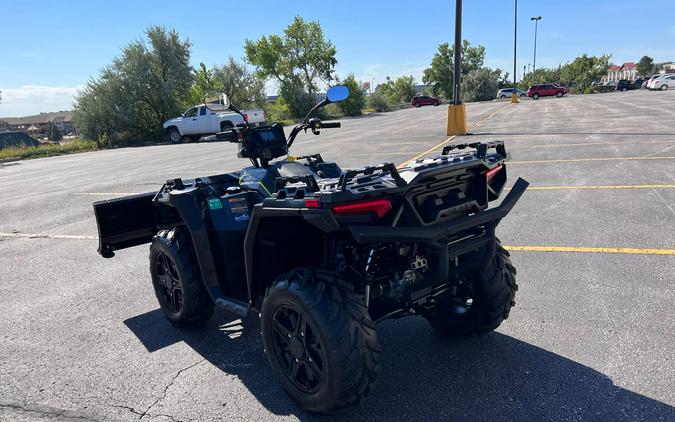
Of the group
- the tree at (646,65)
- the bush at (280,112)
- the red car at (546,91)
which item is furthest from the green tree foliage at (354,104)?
the tree at (646,65)

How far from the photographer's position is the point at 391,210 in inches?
87.9

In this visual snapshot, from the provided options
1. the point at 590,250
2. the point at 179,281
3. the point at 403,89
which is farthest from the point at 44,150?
the point at 403,89

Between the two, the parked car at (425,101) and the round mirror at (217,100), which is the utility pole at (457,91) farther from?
the parked car at (425,101)

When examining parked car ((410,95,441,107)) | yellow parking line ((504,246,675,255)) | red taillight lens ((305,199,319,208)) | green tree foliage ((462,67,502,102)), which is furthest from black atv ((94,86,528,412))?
green tree foliage ((462,67,502,102))

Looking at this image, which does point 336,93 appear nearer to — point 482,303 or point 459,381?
point 482,303

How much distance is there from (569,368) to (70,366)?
10.9 feet

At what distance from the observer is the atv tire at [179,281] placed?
11.1 feet

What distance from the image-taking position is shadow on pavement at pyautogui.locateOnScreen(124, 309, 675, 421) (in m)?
2.48

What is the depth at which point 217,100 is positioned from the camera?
12.2 feet

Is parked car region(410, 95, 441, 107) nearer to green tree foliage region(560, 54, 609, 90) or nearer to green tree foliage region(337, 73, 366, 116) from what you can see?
green tree foliage region(337, 73, 366, 116)

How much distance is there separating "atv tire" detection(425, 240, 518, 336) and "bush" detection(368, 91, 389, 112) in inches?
2101

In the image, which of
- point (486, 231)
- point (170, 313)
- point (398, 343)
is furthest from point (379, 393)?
point (170, 313)

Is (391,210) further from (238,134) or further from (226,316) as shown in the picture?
(226,316)

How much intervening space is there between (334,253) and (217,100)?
1.84 m
